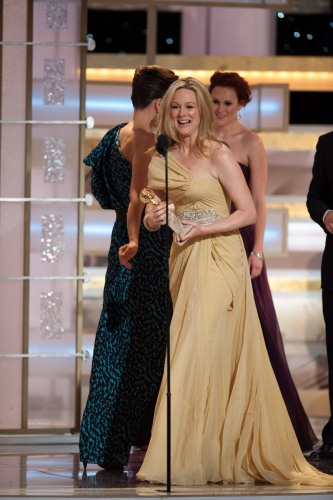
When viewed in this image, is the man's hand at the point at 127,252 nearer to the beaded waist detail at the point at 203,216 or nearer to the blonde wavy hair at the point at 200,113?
the beaded waist detail at the point at 203,216

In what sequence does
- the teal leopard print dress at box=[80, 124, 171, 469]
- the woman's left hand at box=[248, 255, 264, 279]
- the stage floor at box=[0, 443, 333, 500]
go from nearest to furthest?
the stage floor at box=[0, 443, 333, 500]
the teal leopard print dress at box=[80, 124, 171, 469]
the woman's left hand at box=[248, 255, 264, 279]

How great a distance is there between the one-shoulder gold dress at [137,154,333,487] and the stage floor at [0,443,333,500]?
0.14 meters

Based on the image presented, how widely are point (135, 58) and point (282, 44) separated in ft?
4.46

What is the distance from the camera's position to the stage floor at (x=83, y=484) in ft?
16.8

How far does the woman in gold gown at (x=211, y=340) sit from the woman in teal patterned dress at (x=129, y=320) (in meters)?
0.43

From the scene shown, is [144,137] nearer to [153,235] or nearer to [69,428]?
[153,235]

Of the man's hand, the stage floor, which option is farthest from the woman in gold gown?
the man's hand

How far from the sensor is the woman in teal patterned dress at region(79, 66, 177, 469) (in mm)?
6117

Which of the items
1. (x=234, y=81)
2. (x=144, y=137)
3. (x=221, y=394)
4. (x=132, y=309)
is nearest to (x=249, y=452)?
(x=221, y=394)

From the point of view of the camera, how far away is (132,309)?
6250 mm

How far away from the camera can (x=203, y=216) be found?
225 inches

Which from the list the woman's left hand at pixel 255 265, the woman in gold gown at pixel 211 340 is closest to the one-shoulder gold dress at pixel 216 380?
the woman in gold gown at pixel 211 340

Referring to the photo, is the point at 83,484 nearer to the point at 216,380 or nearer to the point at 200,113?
the point at 216,380

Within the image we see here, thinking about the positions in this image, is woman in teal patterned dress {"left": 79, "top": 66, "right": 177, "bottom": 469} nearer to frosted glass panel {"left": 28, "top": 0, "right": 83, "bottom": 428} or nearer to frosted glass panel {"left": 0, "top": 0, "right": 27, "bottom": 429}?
frosted glass panel {"left": 28, "top": 0, "right": 83, "bottom": 428}
